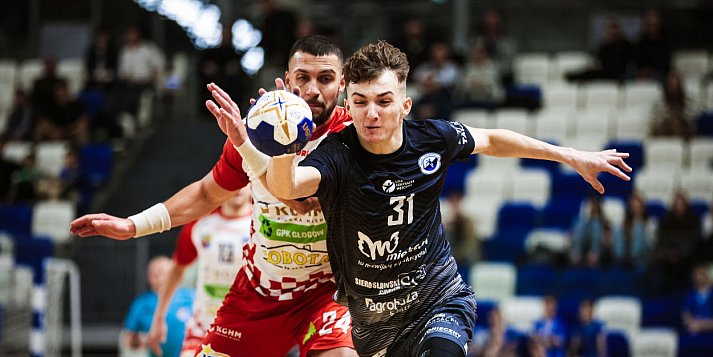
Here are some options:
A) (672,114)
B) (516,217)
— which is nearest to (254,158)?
(516,217)

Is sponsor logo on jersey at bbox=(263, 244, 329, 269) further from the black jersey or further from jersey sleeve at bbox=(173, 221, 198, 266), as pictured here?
jersey sleeve at bbox=(173, 221, 198, 266)

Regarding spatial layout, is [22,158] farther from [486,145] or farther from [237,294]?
[486,145]

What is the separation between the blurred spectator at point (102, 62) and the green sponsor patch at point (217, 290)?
11437mm

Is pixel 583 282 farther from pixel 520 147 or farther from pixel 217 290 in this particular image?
pixel 520 147

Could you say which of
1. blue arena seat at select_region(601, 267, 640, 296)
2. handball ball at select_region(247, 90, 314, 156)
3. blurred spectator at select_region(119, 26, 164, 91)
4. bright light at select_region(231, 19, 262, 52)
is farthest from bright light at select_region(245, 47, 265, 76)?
handball ball at select_region(247, 90, 314, 156)

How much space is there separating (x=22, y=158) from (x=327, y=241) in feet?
44.4

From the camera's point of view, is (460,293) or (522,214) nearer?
(460,293)

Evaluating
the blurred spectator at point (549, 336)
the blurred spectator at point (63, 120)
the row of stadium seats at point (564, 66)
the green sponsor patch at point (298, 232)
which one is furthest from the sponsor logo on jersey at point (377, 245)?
the blurred spectator at point (63, 120)

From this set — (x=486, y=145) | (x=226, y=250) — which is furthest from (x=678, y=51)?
(x=486, y=145)

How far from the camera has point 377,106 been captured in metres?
5.63

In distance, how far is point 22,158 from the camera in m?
18.3

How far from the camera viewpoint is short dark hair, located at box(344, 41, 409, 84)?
18.5 ft

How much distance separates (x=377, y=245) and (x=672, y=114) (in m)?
11.9

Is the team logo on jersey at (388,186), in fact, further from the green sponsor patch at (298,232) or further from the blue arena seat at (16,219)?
the blue arena seat at (16,219)
